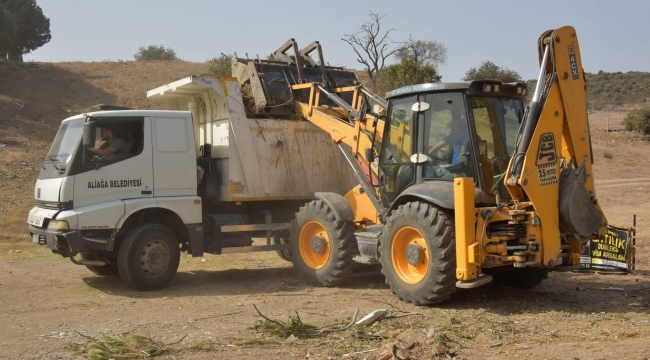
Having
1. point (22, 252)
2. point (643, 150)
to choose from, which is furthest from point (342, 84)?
point (643, 150)

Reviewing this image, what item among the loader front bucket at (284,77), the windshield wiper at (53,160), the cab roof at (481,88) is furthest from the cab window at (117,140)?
the cab roof at (481,88)

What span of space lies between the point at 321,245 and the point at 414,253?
2.20 meters

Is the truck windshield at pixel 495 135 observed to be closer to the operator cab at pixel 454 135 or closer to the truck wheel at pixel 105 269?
the operator cab at pixel 454 135

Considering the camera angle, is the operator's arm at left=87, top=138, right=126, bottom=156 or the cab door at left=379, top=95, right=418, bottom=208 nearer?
the cab door at left=379, top=95, right=418, bottom=208

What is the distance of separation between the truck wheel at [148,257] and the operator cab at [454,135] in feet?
11.1

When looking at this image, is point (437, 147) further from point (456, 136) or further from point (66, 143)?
point (66, 143)

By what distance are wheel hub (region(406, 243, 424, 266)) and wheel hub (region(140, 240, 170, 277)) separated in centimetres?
364

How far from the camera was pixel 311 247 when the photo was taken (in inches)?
398

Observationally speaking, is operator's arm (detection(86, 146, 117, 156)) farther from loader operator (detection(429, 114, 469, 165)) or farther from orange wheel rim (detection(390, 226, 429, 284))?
loader operator (detection(429, 114, 469, 165))

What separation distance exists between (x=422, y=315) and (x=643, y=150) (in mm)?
29137

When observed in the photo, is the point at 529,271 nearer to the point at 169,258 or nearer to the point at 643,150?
the point at 169,258

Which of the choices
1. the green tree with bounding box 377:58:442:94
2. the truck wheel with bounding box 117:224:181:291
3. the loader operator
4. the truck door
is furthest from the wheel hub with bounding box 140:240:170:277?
the green tree with bounding box 377:58:442:94

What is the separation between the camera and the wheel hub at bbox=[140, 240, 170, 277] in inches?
371

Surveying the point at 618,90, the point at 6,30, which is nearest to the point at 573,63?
the point at 6,30
